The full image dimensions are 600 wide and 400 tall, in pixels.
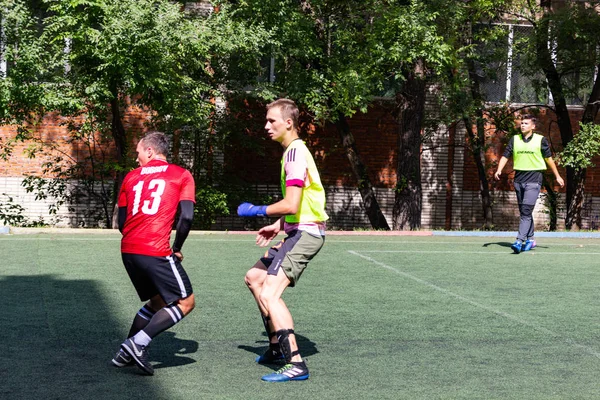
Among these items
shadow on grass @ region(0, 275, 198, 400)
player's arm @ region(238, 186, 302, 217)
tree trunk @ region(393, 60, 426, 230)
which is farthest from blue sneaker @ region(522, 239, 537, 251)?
player's arm @ region(238, 186, 302, 217)

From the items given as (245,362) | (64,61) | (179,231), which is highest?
(64,61)

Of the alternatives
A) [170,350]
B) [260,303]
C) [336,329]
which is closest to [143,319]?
[170,350]

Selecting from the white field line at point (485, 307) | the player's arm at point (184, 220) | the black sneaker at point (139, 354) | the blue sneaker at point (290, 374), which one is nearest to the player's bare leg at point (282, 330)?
the blue sneaker at point (290, 374)

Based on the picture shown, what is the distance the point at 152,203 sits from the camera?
6.58 meters

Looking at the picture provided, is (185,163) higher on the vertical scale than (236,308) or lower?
higher

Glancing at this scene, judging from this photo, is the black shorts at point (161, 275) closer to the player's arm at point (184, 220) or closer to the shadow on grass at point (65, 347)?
the player's arm at point (184, 220)

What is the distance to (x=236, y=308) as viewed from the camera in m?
9.46

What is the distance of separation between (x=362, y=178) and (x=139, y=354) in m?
17.2

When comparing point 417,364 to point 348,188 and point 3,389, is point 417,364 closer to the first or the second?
point 3,389

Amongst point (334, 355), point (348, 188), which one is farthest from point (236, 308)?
point (348, 188)

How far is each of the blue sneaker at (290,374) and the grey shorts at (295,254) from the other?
60 centimetres

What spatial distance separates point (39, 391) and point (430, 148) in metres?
19.8

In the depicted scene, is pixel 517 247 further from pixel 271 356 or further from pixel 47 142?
pixel 47 142

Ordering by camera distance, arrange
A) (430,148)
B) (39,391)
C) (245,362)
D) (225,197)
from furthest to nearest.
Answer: (430,148) < (225,197) < (245,362) < (39,391)
